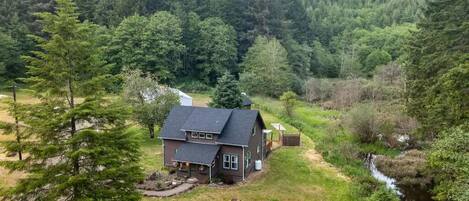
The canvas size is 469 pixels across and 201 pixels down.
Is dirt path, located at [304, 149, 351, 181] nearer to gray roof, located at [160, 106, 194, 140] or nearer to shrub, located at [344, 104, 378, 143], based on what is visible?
shrub, located at [344, 104, 378, 143]

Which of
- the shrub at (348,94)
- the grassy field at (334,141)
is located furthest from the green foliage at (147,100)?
the shrub at (348,94)

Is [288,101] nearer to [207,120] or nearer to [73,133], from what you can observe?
[207,120]

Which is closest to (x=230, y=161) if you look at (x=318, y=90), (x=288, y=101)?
(x=288, y=101)

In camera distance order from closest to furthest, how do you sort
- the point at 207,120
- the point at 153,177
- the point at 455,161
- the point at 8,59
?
1. the point at 455,161
2. the point at 153,177
3. the point at 207,120
4. the point at 8,59

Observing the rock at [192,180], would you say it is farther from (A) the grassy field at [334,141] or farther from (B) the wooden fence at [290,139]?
(B) the wooden fence at [290,139]

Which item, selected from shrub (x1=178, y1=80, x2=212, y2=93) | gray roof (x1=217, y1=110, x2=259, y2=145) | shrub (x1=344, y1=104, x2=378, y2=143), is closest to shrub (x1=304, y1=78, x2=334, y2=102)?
shrub (x1=178, y1=80, x2=212, y2=93)

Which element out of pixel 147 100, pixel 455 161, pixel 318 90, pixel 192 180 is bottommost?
pixel 192 180

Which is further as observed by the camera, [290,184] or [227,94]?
[227,94]

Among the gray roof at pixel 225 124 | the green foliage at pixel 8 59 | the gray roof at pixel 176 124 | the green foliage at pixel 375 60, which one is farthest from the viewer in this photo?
the green foliage at pixel 375 60

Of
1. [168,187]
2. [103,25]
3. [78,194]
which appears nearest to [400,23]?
[103,25]
